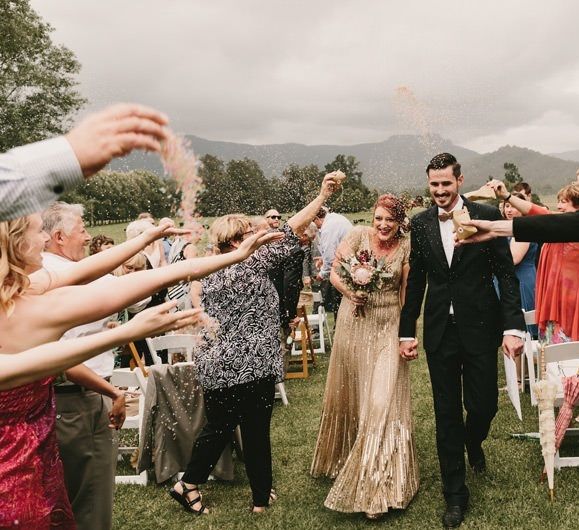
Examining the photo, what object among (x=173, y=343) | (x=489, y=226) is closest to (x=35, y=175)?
(x=489, y=226)

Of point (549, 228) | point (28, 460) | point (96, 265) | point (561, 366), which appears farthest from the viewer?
point (561, 366)

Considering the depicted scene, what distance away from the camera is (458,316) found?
4566mm

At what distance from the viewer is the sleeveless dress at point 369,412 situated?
4680 mm

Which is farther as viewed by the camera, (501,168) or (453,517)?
(501,168)

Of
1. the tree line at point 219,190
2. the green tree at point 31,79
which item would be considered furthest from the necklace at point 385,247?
the green tree at point 31,79

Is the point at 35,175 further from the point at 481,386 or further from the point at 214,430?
the point at 481,386

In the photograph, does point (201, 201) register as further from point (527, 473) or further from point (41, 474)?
point (527, 473)

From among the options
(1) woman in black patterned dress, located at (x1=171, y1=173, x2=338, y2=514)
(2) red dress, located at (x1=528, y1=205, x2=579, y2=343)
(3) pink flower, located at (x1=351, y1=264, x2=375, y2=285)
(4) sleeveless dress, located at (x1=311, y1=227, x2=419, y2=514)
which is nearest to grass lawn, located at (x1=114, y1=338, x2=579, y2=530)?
(4) sleeveless dress, located at (x1=311, y1=227, x2=419, y2=514)

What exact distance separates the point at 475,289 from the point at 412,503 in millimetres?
1906

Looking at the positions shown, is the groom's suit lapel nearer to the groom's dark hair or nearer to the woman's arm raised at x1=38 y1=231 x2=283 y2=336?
the groom's dark hair

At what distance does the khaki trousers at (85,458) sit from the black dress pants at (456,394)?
8.48ft

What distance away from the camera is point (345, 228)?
10547 millimetres

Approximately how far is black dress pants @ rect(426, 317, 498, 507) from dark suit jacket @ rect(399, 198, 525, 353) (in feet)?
0.24

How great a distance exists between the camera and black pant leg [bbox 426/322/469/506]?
459 centimetres
